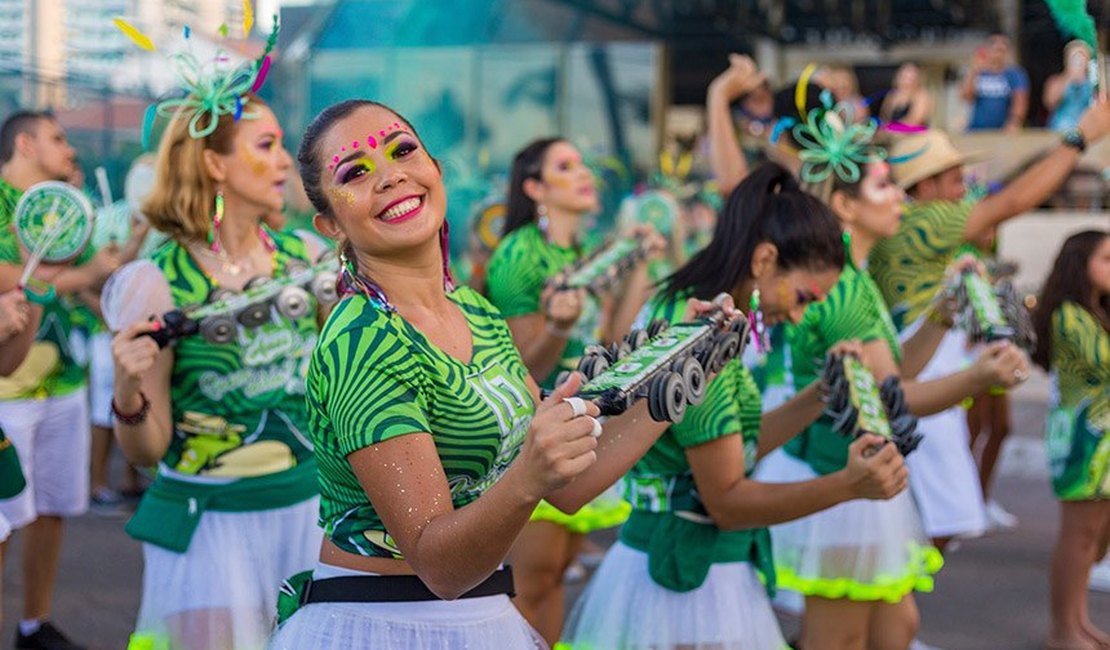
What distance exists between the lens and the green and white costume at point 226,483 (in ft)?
12.6

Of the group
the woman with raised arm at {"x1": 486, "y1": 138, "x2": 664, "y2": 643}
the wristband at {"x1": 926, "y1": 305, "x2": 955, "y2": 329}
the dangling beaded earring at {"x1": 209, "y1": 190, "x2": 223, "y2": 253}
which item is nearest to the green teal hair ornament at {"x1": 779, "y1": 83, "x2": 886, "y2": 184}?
the wristband at {"x1": 926, "y1": 305, "x2": 955, "y2": 329}

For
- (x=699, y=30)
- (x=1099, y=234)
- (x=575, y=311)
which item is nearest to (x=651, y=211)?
(x=1099, y=234)

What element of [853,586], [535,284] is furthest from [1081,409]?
[535,284]

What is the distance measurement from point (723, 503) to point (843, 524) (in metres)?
1.28

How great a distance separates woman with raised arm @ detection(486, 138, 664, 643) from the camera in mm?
5230

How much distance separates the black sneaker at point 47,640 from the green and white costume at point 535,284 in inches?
80.6

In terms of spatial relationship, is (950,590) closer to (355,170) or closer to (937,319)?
(937,319)

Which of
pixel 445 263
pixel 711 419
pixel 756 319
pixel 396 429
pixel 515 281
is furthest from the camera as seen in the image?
pixel 515 281

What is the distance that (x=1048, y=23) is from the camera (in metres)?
17.4

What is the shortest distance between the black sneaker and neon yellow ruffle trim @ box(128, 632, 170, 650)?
6.77 ft

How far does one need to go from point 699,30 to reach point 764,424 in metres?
14.5

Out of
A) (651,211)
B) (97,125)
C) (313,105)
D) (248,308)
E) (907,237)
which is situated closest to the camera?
(248,308)

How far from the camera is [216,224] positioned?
4.08m

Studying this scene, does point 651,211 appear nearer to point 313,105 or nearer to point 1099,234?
point 1099,234
